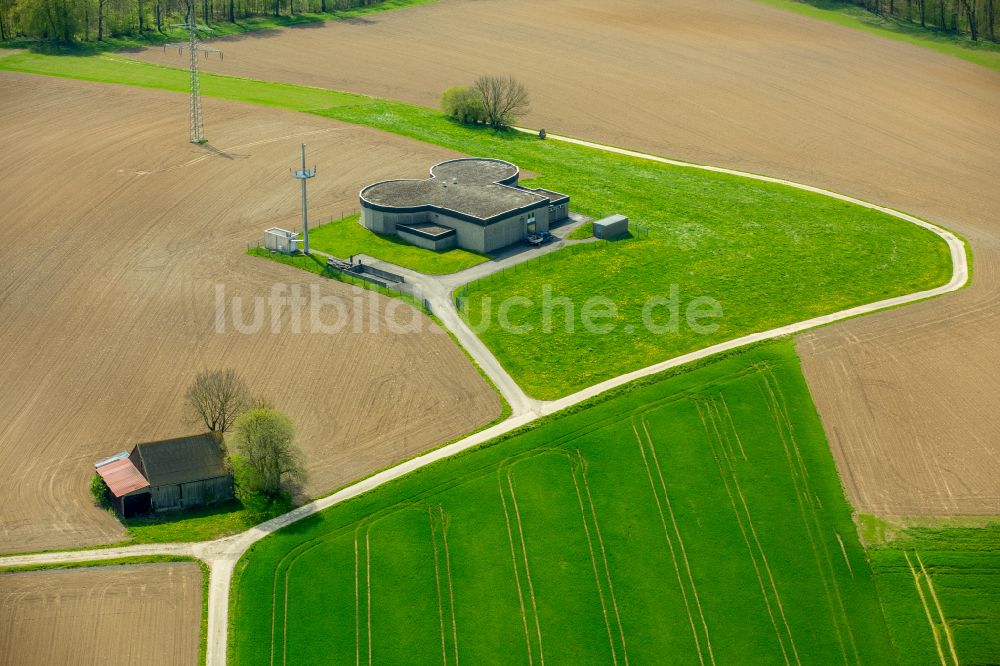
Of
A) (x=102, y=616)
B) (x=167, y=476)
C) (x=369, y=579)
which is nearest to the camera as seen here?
(x=102, y=616)

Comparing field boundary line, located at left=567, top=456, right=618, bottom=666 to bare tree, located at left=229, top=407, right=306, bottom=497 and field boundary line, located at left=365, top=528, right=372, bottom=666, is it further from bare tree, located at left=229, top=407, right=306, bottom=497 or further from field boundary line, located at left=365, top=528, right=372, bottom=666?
bare tree, located at left=229, top=407, right=306, bottom=497

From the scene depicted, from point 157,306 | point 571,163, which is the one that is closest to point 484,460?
point 157,306

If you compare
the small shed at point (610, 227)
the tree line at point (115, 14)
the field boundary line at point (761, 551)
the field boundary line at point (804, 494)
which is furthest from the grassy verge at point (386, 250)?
the tree line at point (115, 14)

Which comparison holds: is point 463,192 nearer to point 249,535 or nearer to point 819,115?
point 249,535

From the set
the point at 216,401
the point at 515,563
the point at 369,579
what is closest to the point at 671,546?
the point at 515,563

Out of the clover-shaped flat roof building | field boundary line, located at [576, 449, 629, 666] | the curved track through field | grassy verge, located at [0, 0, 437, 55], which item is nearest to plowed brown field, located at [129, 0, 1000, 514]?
the curved track through field

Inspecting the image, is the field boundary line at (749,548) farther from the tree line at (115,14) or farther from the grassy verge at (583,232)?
the tree line at (115,14)

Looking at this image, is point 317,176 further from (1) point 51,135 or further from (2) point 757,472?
(2) point 757,472
